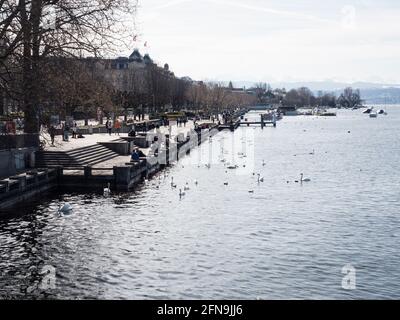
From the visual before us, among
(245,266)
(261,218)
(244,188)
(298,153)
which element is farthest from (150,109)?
(245,266)

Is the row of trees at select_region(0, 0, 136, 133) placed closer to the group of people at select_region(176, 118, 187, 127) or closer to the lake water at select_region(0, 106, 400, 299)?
the lake water at select_region(0, 106, 400, 299)

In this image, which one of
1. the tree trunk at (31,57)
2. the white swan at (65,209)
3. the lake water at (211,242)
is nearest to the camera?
the lake water at (211,242)

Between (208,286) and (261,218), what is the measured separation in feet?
36.8

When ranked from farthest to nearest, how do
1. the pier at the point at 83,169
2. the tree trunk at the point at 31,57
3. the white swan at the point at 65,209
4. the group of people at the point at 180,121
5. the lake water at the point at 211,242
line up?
the group of people at the point at 180,121, the pier at the point at 83,169, the tree trunk at the point at 31,57, the white swan at the point at 65,209, the lake water at the point at 211,242

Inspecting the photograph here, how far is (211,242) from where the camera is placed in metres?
25.3

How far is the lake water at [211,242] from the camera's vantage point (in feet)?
64.2

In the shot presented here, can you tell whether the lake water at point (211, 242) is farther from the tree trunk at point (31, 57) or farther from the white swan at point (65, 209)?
the tree trunk at point (31, 57)

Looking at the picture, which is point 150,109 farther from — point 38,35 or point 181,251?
point 181,251

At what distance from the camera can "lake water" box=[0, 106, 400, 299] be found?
1956 cm

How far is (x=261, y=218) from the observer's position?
99.5ft

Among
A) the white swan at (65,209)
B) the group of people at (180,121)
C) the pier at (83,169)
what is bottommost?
the white swan at (65,209)

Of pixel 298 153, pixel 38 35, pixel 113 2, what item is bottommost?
pixel 298 153

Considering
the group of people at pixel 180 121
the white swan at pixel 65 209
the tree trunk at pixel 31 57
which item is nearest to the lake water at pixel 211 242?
the white swan at pixel 65 209
